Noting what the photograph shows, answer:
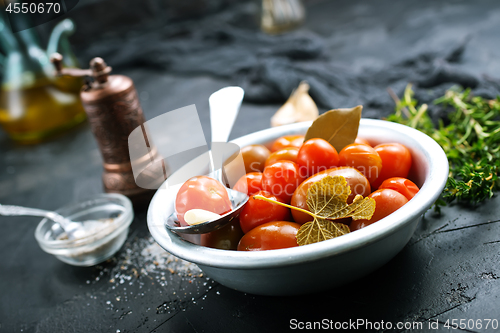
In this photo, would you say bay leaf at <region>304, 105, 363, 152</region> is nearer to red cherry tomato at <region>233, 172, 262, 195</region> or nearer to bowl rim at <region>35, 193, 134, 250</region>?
red cherry tomato at <region>233, 172, 262, 195</region>

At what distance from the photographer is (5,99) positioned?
4.17 feet

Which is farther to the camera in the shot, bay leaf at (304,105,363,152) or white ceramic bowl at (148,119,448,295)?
bay leaf at (304,105,363,152)

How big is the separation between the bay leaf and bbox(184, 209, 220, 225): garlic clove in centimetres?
23

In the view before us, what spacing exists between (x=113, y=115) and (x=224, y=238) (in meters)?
0.44

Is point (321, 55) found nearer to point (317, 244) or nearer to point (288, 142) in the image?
point (288, 142)

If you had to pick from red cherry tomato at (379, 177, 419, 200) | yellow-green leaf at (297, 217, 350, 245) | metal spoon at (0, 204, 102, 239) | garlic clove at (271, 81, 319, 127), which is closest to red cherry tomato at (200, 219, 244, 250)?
yellow-green leaf at (297, 217, 350, 245)

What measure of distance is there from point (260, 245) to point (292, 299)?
0.11 meters

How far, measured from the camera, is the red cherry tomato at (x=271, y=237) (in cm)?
50

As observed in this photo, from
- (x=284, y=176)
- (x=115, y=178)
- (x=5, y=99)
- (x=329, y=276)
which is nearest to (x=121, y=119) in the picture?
(x=115, y=178)

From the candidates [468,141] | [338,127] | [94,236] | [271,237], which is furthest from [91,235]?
[468,141]

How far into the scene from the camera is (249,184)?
0.61m

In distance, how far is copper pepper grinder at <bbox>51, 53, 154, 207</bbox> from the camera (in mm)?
827

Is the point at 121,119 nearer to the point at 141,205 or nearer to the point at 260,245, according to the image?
the point at 141,205

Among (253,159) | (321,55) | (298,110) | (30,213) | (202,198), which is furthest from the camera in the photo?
(321,55)
